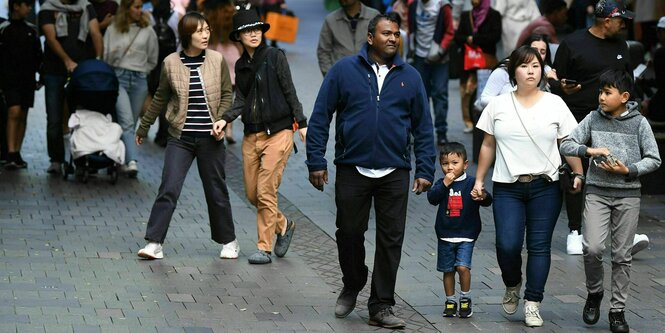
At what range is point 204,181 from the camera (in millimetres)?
10102

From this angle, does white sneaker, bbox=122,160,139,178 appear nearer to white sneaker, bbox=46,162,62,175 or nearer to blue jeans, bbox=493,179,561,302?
white sneaker, bbox=46,162,62,175

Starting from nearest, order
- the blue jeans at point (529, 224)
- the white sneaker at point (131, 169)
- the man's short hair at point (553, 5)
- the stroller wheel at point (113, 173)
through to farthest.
Result: the blue jeans at point (529, 224) → the man's short hair at point (553, 5) → the stroller wheel at point (113, 173) → the white sneaker at point (131, 169)

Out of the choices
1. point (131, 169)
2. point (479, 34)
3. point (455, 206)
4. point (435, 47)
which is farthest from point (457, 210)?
point (435, 47)

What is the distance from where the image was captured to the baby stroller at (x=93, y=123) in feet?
43.3

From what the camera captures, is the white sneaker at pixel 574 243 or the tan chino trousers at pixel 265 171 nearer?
the tan chino trousers at pixel 265 171

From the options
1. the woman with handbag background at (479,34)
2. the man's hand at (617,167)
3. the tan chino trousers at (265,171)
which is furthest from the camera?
the woman with handbag background at (479,34)

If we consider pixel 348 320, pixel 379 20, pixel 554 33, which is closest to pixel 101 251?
pixel 348 320

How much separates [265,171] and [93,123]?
400cm

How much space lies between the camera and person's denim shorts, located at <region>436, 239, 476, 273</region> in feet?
27.4

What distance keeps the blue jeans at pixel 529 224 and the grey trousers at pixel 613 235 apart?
22cm

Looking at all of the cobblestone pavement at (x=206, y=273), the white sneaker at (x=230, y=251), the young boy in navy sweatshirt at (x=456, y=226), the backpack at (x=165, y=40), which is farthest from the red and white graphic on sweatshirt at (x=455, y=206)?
the backpack at (x=165, y=40)

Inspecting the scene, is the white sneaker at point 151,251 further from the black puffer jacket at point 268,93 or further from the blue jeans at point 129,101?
the blue jeans at point 129,101

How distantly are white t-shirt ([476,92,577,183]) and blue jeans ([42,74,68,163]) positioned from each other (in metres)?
6.81

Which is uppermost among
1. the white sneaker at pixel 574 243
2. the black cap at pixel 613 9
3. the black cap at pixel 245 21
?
the black cap at pixel 613 9
